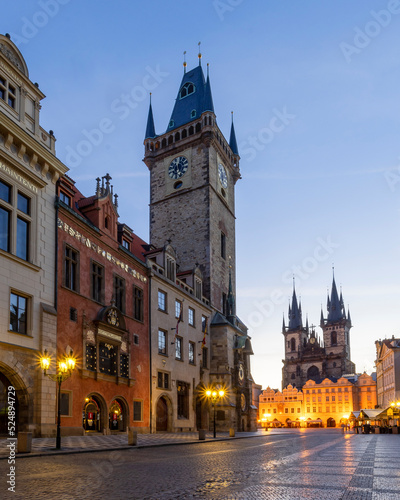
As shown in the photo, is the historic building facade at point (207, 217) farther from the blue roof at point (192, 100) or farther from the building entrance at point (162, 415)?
the building entrance at point (162, 415)

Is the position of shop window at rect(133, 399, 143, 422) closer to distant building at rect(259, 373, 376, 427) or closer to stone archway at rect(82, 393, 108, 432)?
stone archway at rect(82, 393, 108, 432)

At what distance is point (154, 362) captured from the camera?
1521 inches

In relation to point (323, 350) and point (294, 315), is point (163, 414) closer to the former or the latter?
point (323, 350)

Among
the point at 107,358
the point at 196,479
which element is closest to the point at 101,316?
the point at 107,358

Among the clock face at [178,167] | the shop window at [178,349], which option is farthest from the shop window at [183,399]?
the clock face at [178,167]

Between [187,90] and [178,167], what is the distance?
1213cm

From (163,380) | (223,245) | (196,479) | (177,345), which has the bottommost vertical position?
(196,479)

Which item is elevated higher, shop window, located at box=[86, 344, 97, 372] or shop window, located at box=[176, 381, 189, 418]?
shop window, located at box=[86, 344, 97, 372]

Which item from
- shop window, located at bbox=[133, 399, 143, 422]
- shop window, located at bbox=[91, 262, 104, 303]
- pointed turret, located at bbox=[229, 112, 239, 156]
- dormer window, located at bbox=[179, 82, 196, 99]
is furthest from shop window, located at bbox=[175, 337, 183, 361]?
dormer window, located at bbox=[179, 82, 196, 99]

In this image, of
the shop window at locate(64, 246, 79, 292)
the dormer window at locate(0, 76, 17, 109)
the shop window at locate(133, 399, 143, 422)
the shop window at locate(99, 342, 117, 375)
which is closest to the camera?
the dormer window at locate(0, 76, 17, 109)

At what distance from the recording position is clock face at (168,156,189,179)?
188ft

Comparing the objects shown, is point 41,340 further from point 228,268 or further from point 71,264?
point 228,268

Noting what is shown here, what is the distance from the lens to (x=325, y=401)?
140 metres

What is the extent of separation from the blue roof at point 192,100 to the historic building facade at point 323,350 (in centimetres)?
10722
